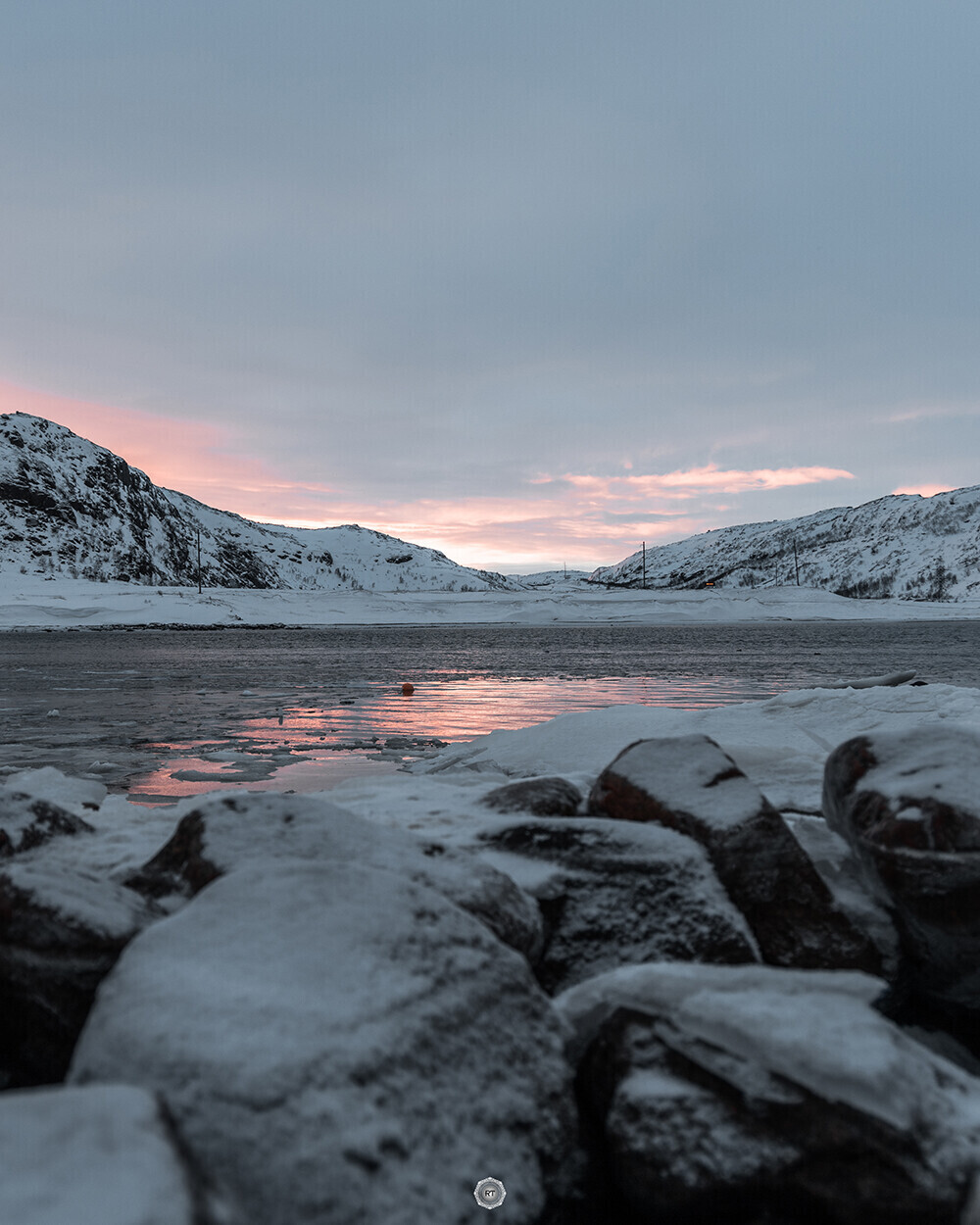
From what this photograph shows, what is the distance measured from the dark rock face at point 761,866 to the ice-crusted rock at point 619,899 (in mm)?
130

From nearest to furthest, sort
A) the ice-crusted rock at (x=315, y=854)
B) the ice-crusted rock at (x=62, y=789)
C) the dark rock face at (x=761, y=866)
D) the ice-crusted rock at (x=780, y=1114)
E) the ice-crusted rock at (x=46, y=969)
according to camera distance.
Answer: the ice-crusted rock at (x=780, y=1114) < the ice-crusted rock at (x=46, y=969) < the ice-crusted rock at (x=315, y=854) < the dark rock face at (x=761, y=866) < the ice-crusted rock at (x=62, y=789)

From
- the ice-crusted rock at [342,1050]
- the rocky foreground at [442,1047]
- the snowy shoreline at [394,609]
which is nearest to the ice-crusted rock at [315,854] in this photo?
the rocky foreground at [442,1047]

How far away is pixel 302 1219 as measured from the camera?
4.81 ft

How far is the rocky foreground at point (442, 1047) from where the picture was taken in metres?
1.52

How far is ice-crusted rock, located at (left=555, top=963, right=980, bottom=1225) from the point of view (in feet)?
5.51

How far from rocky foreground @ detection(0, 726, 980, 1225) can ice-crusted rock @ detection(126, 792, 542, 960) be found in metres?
0.01

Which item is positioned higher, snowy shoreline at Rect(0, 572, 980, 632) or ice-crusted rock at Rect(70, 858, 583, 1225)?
snowy shoreline at Rect(0, 572, 980, 632)

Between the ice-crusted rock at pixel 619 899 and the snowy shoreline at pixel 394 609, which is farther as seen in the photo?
the snowy shoreline at pixel 394 609

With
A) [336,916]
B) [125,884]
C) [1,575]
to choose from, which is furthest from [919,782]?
[1,575]

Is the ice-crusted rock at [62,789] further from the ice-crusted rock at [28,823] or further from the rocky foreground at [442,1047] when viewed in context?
the rocky foreground at [442,1047]

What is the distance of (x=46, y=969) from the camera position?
87.4 inches

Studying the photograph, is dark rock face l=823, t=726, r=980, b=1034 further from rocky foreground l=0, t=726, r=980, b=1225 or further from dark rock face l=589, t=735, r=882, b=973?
dark rock face l=589, t=735, r=882, b=973

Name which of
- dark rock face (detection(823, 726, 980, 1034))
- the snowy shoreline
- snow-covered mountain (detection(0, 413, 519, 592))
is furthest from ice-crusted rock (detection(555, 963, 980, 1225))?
snow-covered mountain (detection(0, 413, 519, 592))

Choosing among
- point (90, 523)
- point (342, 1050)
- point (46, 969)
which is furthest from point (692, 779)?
point (90, 523)
